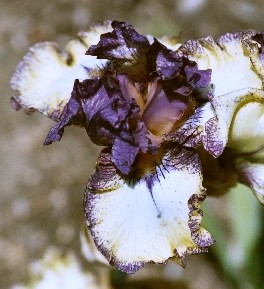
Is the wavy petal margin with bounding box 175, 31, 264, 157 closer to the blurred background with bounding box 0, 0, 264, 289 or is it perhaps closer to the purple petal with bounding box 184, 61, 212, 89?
the purple petal with bounding box 184, 61, 212, 89

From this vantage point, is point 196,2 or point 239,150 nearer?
point 239,150

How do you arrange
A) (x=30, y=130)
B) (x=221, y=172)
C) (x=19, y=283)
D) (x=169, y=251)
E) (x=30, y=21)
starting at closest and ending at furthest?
1. (x=169, y=251)
2. (x=221, y=172)
3. (x=19, y=283)
4. (x=30, y=130)
5. (x=30, y=21)

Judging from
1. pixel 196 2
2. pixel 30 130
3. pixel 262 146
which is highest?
pixel 262 146

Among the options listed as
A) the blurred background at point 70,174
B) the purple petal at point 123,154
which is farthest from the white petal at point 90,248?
the purple petal at point 123,154

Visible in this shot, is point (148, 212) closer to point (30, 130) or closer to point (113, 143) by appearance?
point (113, 143)

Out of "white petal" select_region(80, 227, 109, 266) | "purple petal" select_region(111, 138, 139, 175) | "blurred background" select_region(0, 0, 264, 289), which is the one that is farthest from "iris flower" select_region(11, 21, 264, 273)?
"blurred background" select_region(0, 0, 264, 289)

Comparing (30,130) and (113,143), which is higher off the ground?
(113,143)

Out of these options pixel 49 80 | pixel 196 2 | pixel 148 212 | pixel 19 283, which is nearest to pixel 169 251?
pixel 148 212

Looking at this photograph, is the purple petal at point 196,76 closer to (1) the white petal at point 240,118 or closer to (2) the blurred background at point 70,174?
(1) the white petal at point 240,118
